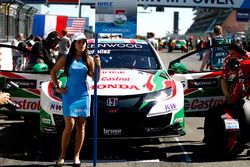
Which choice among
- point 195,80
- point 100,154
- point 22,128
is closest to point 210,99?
point 195,80

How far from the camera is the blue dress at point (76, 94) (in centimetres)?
668

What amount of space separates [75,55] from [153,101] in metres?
1.24

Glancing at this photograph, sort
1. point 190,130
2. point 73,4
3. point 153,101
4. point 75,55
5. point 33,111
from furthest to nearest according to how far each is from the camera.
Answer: point 73,4
point 190,130
point 33,111
point 153,101
point 75,55

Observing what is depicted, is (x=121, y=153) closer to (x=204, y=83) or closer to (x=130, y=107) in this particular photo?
(x=130, y=107)

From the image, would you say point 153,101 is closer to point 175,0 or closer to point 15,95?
point 15,95

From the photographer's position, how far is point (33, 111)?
8.39 m

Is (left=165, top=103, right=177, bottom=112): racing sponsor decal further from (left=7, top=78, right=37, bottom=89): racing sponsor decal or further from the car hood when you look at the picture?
(left=7, top=78, right=37, bottom=89): racing sponsor decal

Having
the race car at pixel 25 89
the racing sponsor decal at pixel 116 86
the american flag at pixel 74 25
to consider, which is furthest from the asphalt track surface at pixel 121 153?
the american flag at pixel 74 25

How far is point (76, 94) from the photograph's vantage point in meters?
6.70

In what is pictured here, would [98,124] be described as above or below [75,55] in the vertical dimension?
below

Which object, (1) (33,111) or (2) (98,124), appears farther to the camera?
(1) (33,111)

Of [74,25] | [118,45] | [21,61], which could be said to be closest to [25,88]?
[21,61]

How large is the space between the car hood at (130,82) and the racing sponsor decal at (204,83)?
0.57 m

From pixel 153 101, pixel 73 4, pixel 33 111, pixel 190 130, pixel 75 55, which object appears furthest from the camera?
pixel 73 4
